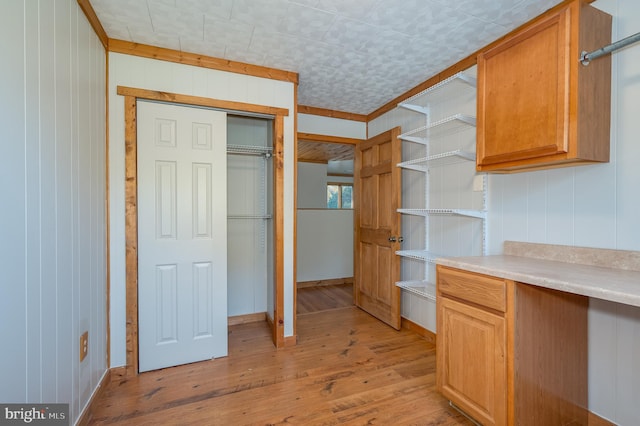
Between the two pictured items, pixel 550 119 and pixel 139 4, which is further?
pixel 139 4

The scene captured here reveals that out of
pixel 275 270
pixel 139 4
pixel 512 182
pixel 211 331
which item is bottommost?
pixel 211 331

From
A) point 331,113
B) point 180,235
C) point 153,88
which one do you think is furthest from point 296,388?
point 331,113

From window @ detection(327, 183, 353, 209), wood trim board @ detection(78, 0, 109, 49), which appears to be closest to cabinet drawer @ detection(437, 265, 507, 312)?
wood trim board @ detection(78, 0, 109, 49)

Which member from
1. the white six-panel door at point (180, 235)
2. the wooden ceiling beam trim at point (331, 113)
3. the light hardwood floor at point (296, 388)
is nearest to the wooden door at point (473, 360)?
the light hardwood floor at point (296, 388)

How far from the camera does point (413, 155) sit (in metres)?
3.00

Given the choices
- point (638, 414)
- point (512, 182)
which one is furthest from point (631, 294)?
point (512, 182)

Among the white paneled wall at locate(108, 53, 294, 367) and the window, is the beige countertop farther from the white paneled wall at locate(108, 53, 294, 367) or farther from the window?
the window

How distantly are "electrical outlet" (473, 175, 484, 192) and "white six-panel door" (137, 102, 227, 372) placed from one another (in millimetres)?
2055

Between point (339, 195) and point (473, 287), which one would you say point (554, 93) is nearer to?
point (473, 287)

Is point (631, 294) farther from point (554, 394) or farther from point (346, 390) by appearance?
point (346, 390)

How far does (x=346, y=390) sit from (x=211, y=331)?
1.20 m

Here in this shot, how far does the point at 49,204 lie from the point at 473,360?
2237 mm

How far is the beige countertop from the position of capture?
3.64ft

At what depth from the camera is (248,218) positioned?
3186mm
